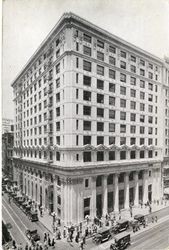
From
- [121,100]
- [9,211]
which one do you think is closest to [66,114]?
[121,100]

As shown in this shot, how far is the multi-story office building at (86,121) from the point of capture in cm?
2123

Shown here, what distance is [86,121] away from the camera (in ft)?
74.2

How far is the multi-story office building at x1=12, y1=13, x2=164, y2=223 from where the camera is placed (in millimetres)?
21234

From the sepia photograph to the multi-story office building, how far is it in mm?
129

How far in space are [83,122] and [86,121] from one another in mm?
499

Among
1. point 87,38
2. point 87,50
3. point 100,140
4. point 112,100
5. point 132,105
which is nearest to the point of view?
point 87,38

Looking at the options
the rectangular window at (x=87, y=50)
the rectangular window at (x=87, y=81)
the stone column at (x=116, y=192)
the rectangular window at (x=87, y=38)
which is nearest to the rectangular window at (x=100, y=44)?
the rectangular window at (x=87, y=38)

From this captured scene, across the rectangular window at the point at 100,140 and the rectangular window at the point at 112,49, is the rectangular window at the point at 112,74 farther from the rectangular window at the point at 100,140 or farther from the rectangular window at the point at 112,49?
the rectangular window at the point at 100,140

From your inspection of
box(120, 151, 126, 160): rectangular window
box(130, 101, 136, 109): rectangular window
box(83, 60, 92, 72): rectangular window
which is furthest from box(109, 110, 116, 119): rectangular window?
box(83, 60, 92, 72): rectangular window

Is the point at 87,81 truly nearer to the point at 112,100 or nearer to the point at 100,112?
the point at 100,112

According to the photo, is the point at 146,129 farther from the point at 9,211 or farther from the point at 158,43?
the point at 9,211

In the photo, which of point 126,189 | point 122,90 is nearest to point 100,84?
point 122,90

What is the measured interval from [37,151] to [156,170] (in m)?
19.0

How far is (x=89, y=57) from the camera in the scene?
22219mm
